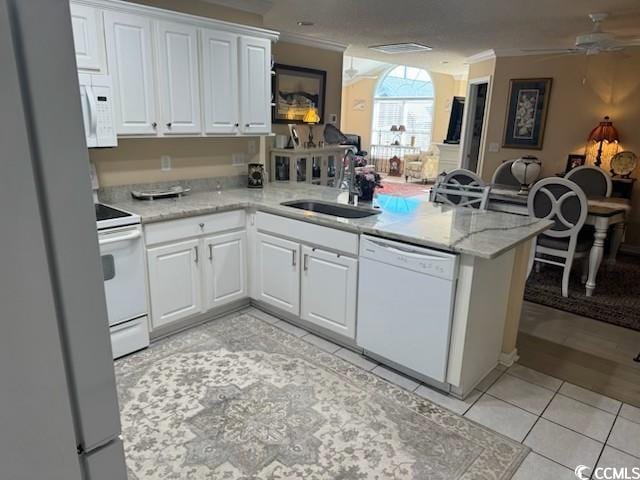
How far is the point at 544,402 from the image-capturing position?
8.07ft

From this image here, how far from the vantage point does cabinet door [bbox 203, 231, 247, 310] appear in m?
3.22

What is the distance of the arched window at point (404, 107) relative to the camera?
39.2 feet

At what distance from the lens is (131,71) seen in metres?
2.90

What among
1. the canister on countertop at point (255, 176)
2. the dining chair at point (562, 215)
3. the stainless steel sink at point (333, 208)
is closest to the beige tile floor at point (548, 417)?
the stainless steel sink at point (333, 208)

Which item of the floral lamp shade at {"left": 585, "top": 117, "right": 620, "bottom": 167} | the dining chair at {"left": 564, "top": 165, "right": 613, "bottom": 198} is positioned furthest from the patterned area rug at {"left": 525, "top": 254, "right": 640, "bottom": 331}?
the floral lamp shade at {"left": 585, "top": 117, "right": 620, "bottom": 167}

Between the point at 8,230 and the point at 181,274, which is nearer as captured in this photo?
the point at 8,230

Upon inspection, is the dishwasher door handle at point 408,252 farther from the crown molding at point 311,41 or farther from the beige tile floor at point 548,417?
the crown molding at point 311,41

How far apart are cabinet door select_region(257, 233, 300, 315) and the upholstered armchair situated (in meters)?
8.42

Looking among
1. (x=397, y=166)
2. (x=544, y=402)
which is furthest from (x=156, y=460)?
(x=397, y=166)

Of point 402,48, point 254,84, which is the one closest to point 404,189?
point 402,48

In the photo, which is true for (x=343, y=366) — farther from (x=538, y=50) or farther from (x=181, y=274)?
(x=538, y=50)

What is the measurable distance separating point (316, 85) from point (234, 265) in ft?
10.4

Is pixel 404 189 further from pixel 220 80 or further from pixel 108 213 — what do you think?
pixel 108 213

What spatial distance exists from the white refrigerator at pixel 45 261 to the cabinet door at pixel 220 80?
9.53ft
